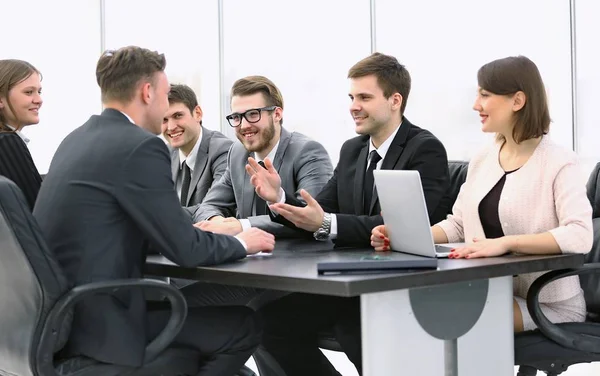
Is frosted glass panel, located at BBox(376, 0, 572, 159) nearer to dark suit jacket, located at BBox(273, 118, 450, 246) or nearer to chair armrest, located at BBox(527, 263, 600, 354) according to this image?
dark suit jacket, located at BBox(273, 118, 450, 246)

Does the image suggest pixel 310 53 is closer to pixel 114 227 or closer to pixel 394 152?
pixel 394 152

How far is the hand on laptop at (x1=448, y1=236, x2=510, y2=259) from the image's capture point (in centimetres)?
283

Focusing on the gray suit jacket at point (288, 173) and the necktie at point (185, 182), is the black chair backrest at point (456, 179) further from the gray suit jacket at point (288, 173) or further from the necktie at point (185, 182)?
the necktie at point (185, 182)

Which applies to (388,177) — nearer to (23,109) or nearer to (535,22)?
(23,109)

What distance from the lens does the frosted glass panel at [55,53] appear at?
8.45 m

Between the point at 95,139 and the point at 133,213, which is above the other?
the point at 95,139

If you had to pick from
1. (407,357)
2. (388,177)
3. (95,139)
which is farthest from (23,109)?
(407,357)

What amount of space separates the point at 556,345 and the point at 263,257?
0.97 m

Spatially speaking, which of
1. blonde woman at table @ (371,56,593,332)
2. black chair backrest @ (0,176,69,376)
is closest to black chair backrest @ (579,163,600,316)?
blonde woman at table @ (371,56,593,332)

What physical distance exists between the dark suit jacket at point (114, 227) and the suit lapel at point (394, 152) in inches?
40.1

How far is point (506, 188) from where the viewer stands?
3.18 meters

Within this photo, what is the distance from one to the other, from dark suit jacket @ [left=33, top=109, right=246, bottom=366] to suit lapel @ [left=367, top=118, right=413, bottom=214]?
1019 millimetres

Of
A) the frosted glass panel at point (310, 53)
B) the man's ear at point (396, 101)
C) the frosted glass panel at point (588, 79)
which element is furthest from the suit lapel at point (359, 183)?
the frosted glass panel at point (310, 53)

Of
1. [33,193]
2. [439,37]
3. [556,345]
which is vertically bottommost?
[556,345]
